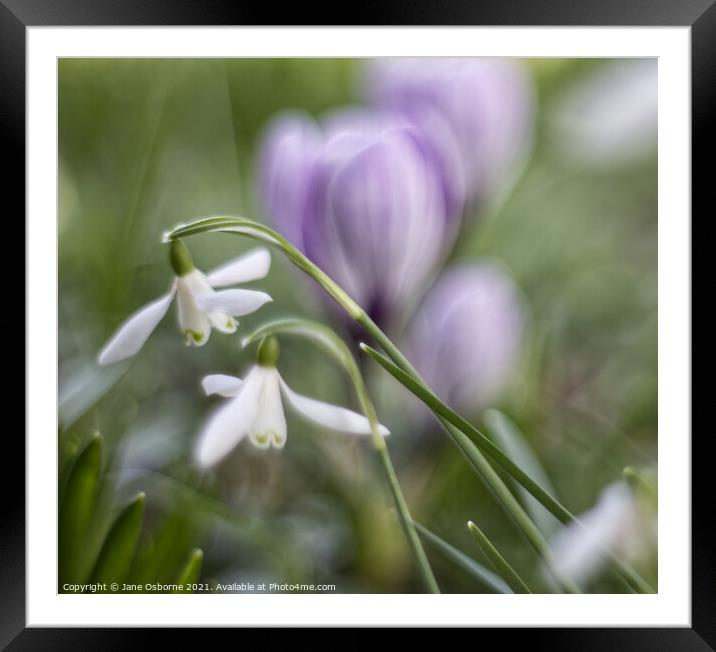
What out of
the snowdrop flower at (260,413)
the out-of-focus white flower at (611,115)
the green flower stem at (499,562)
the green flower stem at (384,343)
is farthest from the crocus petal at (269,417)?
the out-of-focus white flower at (611,115)

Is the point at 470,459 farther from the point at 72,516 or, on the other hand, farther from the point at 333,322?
the point at 72,516

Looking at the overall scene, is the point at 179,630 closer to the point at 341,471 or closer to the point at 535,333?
the point at 341,471

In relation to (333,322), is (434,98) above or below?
above

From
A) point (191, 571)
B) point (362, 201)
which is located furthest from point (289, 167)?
point (191, 571)

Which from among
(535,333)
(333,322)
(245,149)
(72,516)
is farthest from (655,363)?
(72,516)

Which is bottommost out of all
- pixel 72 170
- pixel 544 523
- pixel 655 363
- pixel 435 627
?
pixel 435 627
